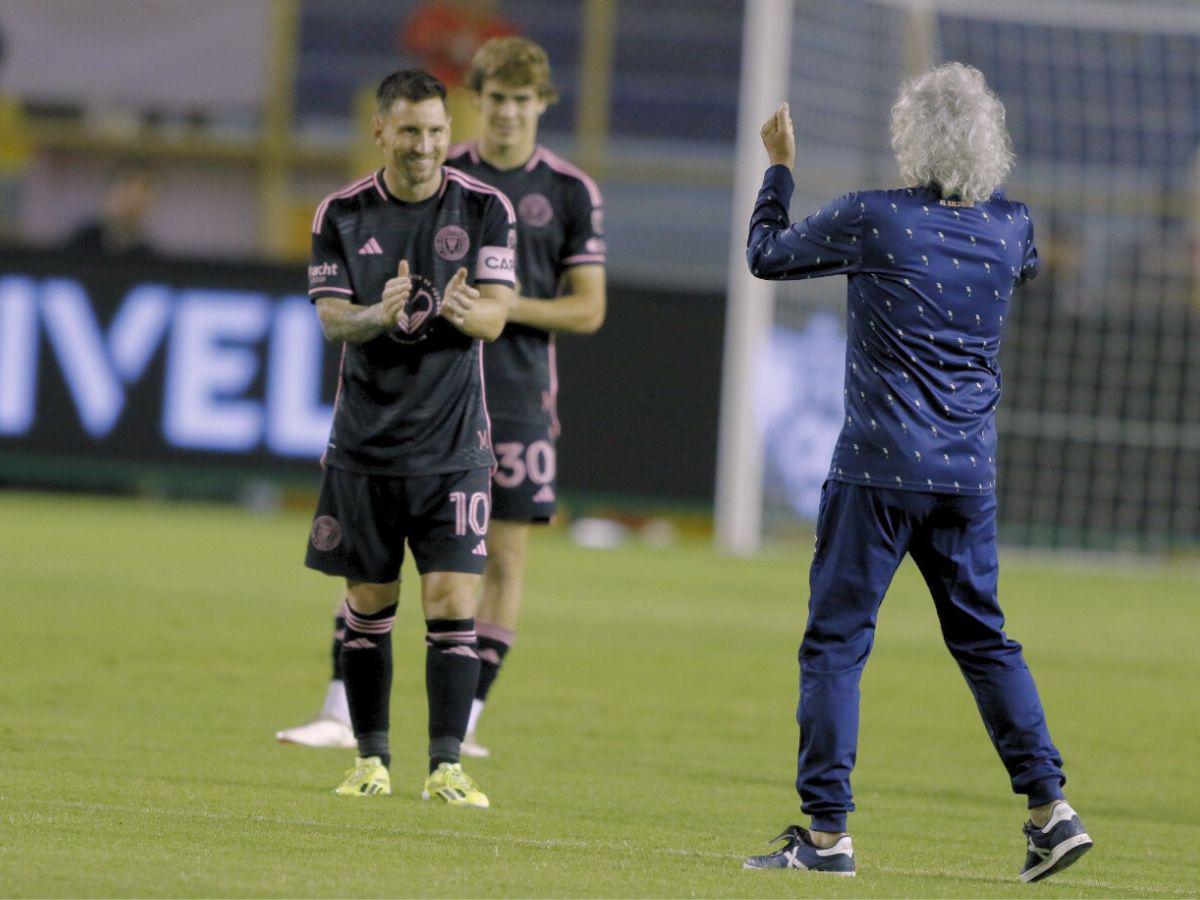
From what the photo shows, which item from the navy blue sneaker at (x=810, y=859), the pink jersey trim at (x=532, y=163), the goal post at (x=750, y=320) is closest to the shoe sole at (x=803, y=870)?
the navy blue sneaker at (x=810, y=859)

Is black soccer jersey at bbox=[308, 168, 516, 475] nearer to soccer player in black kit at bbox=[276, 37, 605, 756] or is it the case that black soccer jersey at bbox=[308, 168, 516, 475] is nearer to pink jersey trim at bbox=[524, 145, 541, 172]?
soccer player in black kit at bbox=[276, 37, 605, 756]

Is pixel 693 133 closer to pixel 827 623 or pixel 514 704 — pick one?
pixel 514 704

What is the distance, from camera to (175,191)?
23.6m

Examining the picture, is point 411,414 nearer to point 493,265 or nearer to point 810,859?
point 493,265

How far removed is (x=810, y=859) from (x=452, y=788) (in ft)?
3.83

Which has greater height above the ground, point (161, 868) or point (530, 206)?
point (530, 206)

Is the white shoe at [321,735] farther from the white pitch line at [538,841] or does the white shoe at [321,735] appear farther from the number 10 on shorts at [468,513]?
the white pitch line at [538,841]

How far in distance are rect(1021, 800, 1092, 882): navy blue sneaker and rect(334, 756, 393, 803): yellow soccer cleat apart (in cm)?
175

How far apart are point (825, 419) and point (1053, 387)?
70.3 inches

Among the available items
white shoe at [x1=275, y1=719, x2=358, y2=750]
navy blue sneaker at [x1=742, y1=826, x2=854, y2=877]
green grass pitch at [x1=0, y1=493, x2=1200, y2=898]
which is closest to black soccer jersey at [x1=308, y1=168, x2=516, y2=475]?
green grass pitch at [x1=0, y1=493, x2=1200, y2=898]

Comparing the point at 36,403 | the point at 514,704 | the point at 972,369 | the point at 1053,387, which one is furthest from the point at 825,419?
the point at 972,369

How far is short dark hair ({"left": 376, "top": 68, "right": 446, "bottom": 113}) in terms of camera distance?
5953 mm

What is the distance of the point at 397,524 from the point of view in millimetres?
6074

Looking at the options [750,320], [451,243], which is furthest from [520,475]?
[750,320]
